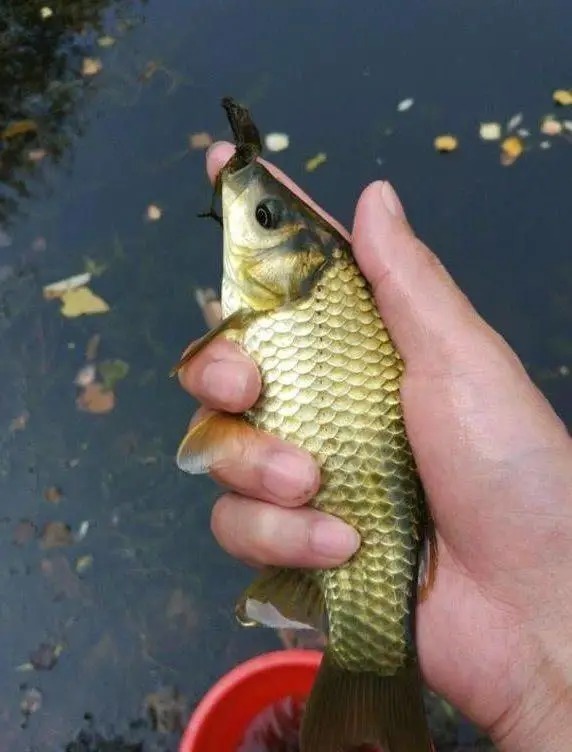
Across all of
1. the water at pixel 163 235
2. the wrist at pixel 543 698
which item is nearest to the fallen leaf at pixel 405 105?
the water at pixel 163 235

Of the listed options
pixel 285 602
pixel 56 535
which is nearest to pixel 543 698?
pixel 285 602

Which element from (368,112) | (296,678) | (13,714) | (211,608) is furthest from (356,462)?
(368,112)

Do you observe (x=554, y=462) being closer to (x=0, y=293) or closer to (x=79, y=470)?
(x=79, y=470)

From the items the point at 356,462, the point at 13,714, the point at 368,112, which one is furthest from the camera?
the point at 368,112

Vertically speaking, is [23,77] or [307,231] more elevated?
[307,231]

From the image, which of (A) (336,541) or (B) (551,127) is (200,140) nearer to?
(B) (551,127)

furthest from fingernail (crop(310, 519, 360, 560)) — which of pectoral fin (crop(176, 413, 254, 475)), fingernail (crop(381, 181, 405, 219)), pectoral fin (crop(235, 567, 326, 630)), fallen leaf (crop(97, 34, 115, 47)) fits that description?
fallen leaf (crop(97, 34, 115, 47))

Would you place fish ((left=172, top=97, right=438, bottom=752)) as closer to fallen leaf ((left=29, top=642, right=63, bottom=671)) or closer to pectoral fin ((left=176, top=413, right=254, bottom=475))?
pectoral fin ((left=176, top=413, right=254, bottom=475))
